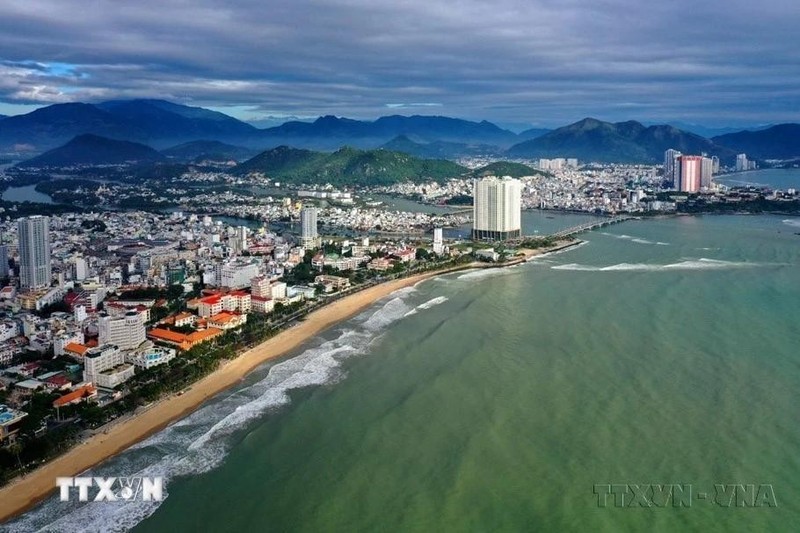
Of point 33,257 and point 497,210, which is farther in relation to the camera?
point 497,210

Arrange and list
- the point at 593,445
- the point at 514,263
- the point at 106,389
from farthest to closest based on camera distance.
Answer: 1. the point at 514,263
2. the point at 106,389
3. the point at 593,445

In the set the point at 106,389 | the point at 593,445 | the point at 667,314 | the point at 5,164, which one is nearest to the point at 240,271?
the point at 106,389

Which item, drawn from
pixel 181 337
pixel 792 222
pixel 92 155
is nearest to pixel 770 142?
pixel 792 222

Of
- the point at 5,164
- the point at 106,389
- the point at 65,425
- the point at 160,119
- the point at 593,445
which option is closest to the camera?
the point at 593,445

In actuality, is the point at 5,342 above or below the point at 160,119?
below

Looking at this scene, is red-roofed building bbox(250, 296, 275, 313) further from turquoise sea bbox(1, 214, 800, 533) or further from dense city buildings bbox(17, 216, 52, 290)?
dense city buildings bbox(17, 216, 52, 290)

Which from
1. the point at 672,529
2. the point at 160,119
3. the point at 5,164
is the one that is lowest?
the point at 672,529

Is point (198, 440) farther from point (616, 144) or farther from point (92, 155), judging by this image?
point (616, 144)

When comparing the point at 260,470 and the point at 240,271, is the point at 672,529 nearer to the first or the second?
the point at 260,470
